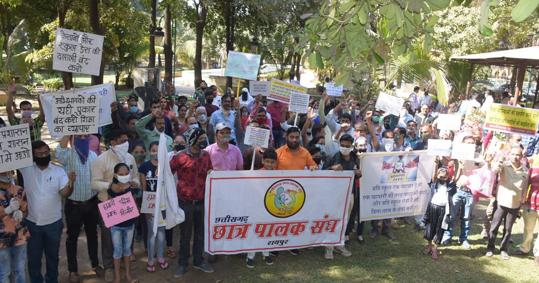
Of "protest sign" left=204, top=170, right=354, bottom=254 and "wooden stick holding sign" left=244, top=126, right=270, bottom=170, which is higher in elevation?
"wooden stick holding sign" left=244, top=126, right=270, bottom=170

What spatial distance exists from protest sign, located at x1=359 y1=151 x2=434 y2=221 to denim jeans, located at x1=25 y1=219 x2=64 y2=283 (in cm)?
418

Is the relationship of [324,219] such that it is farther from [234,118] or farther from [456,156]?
[234,118]

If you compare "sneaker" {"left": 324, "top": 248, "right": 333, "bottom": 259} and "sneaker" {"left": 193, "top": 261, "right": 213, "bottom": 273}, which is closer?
"sneaker" {"left": 193, "top": 261, "right": 213, "bottom": 273}

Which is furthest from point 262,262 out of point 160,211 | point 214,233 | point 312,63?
point 312,63

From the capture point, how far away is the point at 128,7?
1861 cm

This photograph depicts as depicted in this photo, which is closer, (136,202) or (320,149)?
(136,202)

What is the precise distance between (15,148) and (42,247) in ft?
3.76

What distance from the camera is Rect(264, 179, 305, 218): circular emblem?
18.6 feet

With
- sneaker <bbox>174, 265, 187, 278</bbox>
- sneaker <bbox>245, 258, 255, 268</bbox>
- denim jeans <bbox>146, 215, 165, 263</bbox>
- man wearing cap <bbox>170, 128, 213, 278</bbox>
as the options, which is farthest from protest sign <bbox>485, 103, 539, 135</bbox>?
denim jeans <bbox>146, 215, 165, 263</bbox>

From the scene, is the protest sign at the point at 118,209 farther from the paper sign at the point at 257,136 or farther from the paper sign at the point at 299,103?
the paper sign at the point at 299,103

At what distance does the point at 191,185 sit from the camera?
5.28m

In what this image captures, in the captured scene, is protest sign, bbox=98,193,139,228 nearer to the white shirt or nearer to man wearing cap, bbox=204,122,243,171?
the white shirt

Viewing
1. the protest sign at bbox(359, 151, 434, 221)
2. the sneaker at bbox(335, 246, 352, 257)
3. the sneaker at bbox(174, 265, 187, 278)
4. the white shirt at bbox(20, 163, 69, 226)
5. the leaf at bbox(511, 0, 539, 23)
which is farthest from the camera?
the protest sign at bbox(359, 151, 434, 221)

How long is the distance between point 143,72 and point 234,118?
33.1 ft
